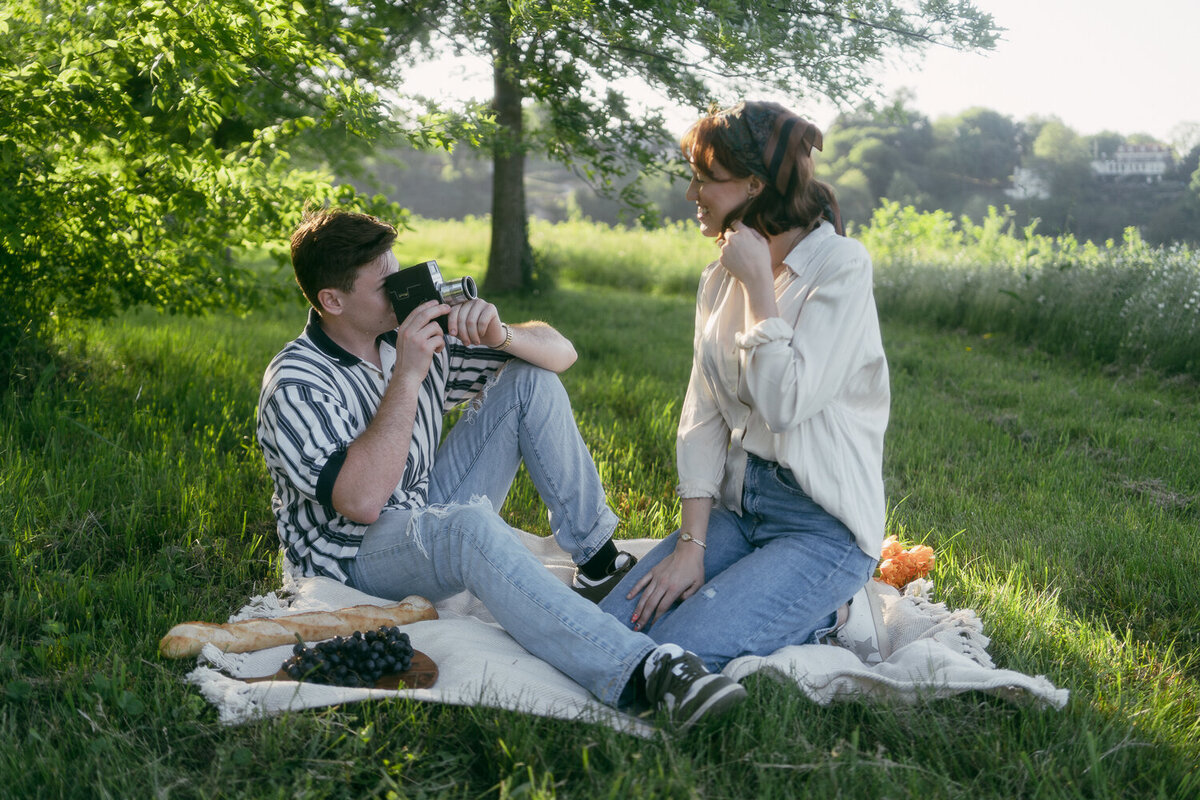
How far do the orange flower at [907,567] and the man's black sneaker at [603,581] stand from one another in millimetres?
794

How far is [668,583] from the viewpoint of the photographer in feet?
7.68

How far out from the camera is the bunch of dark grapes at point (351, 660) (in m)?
1.96

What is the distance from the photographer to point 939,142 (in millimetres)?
15477

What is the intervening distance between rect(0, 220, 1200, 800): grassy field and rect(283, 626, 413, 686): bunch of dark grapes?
10cm

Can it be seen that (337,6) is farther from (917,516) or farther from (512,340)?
(917,516)

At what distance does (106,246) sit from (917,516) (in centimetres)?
354

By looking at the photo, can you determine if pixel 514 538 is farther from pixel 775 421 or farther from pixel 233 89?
pixel 233 89

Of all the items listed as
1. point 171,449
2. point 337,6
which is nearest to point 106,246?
point 171,449

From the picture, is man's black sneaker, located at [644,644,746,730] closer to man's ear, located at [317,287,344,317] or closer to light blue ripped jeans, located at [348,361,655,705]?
light blue ripped jeans, located at [348,361,655,705]

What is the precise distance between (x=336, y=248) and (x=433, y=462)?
0.71m

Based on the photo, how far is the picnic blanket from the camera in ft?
6.13

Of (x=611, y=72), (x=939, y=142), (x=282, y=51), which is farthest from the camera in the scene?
(x=939, y=142)

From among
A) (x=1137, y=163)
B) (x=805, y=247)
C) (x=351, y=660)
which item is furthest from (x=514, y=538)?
(x=1137, y=163)

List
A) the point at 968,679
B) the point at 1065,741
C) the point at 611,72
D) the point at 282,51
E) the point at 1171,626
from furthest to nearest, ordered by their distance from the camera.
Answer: the point at 611,72 → the point at 282,51 → the point at 1171,626 → the point at 968,679 → the point at 1065,741
